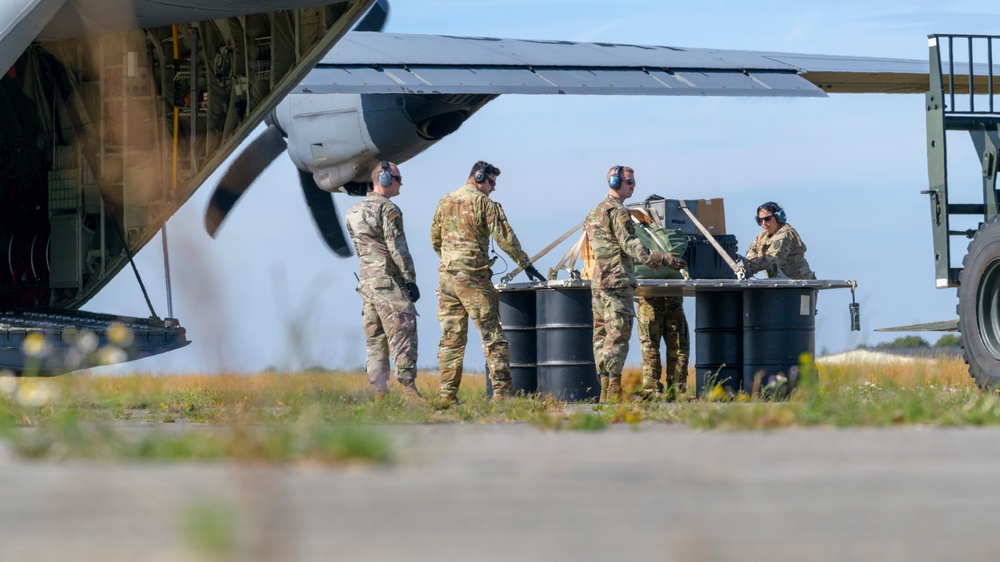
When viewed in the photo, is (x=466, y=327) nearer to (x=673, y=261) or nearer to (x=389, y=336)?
(x=389, y=336)

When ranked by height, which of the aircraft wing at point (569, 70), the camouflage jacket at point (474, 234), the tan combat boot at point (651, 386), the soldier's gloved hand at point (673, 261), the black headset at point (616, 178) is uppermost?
the aircraft wing at point (569, 70)

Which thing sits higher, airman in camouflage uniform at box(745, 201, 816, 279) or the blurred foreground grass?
airman in camouflage uniform at box(745, 201, 816, 279)

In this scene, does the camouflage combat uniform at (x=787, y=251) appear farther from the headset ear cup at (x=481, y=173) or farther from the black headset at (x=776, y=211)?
the headset ear cup at (x=481, y=173)

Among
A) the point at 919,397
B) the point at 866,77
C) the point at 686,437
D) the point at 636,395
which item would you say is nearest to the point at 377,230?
the point at 636,395

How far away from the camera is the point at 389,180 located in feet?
37.2

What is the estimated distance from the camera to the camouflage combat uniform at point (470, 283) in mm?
10938

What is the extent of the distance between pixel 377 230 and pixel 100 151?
645 cm

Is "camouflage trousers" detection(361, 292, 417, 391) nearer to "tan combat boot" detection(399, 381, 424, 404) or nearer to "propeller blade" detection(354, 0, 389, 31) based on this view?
"tan combat boot" detection(399, 381, 424, 404)

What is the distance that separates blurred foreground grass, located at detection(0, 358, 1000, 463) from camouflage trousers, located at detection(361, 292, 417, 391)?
62 cm

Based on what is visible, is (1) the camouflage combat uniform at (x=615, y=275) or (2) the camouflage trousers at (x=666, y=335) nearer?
(1) the camouflage combat uniform at (x=615, y=275)

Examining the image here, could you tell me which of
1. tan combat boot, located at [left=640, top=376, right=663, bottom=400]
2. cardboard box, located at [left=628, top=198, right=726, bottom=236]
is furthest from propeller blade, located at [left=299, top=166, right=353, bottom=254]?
tan combat boot, located at [left=640, top=376, right=663, bottom=400]

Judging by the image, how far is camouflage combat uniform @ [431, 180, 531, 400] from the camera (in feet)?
35.9

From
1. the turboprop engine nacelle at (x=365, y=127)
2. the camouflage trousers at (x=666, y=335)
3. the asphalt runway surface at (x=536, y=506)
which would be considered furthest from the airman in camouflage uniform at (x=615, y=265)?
the asphalt runway surface at (x=536, y=506)

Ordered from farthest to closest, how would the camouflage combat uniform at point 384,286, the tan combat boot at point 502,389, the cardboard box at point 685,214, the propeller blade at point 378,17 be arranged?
the propeller blade at point 378,17
the cardboard box at point 685,214
the camouflage combat uniform at point 384,286
the tan combat boot at point 502,389
